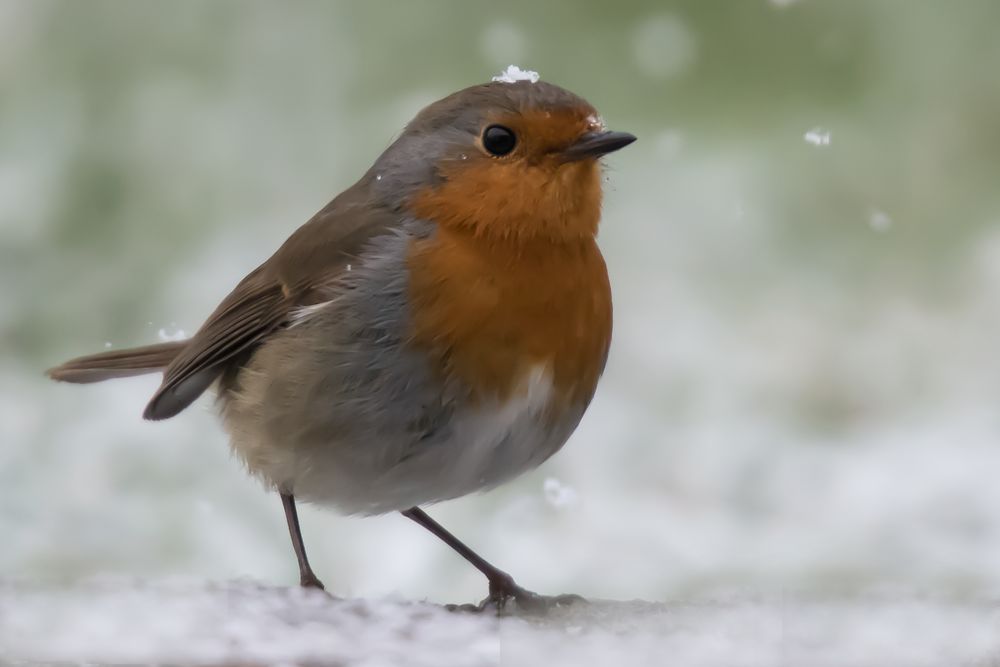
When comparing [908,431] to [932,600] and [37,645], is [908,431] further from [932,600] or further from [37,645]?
[37,645]

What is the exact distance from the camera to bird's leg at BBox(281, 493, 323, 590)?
3.11 metres

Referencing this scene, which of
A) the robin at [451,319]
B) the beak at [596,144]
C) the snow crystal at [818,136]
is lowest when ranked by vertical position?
the robin at [451,319]

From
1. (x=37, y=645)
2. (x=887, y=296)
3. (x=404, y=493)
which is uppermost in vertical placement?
(x=887, y=296)

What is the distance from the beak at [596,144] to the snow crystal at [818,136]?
2.91 metres

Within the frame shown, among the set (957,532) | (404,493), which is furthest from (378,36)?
(404,493)

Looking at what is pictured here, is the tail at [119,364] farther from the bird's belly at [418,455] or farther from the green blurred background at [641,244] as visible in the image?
the green blurred background at [641,244]

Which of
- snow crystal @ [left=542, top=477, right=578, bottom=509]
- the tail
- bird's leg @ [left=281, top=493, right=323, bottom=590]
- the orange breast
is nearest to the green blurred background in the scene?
snow crystal @ [left=542, top=477, right=578, bottom=509]

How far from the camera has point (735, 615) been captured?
8.08 feet

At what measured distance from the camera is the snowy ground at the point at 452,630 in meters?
2.12

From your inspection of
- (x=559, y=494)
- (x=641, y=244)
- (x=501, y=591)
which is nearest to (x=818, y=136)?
(x=641, y=244)

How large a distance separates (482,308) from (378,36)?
9.92 ft

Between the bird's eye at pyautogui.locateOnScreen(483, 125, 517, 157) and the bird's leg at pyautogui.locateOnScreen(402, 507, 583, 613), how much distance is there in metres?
0.84

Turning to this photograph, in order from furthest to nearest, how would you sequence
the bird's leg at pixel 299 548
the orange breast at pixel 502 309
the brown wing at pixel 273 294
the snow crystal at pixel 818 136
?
the snow crystal at pixel 818 136 → the bird's leg at pixel 299 548 → the brown wing at pixel 273 294 → the orange breast at pixel 502 309

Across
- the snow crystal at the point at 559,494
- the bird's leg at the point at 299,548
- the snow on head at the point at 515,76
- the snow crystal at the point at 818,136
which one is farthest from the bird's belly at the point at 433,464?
the snow crystal at the point at 818,136
